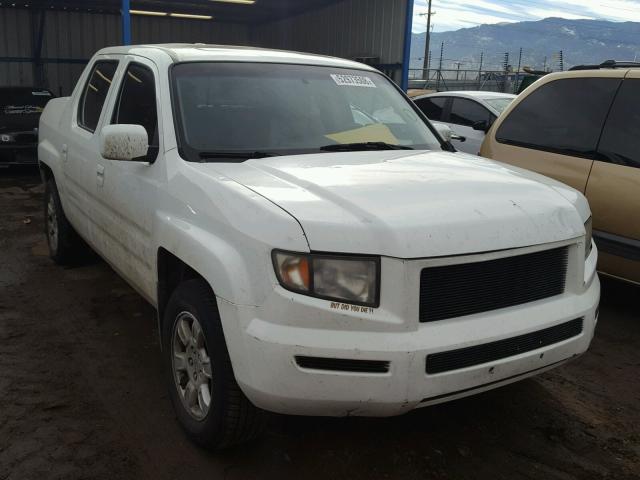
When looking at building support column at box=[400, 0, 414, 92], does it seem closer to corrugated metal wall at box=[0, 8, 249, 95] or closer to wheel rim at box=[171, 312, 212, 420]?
corrugated metal wall at box=[0, 8, 249, 95]

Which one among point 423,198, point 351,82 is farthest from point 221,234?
point 351,82

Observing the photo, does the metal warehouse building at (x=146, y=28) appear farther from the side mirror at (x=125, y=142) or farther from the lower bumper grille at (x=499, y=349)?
the lower bumper grille at (x=499, y=349)

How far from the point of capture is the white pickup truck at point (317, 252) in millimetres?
2242

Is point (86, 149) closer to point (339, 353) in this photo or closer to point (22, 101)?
point (339, 353)

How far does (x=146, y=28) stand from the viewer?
21375 mm

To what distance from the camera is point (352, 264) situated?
2256 millimetres

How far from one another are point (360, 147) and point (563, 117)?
7.33 ft

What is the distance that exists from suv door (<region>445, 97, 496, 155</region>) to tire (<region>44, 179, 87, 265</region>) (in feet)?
15.8

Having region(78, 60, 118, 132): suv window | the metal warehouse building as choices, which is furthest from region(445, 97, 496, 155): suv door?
the metal warehouse building

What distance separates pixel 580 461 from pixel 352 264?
145 cm

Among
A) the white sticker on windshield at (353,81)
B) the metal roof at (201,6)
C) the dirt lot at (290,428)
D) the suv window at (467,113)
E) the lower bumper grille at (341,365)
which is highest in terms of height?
the metal roof at (201,6)

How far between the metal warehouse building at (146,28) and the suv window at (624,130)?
1167 cm

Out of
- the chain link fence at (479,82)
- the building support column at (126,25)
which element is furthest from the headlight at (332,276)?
the chain link fence at (479,82)

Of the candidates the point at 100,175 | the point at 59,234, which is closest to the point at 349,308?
the point at 100,175
